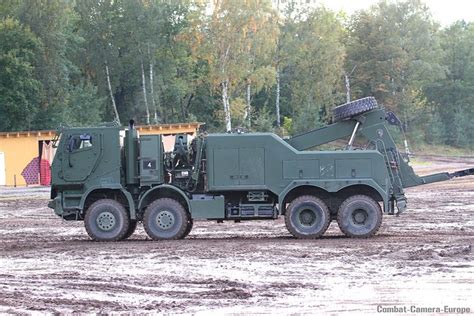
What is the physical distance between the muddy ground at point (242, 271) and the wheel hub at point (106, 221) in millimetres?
567

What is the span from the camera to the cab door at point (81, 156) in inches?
861

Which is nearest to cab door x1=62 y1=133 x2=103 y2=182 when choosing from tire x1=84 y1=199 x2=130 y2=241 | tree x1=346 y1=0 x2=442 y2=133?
tire x1=84 y1=199 x2=130 y2=241

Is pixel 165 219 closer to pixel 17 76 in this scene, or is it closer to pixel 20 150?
pixel 20 150

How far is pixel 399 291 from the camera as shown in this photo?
1341 centimetres

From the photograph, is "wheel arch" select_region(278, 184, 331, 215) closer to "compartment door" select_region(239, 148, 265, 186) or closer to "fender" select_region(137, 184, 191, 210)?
"compartment door" select_region(239, 148, 265, 186)

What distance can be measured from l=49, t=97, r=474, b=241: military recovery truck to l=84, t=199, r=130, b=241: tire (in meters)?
0.02

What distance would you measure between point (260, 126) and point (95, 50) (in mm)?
14271

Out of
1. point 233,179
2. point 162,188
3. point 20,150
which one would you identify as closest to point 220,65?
point 20,150

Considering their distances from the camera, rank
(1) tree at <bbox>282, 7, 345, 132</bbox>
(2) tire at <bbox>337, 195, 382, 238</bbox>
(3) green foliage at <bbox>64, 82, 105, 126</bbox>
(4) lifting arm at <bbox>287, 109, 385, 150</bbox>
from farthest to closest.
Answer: (1) tree at <bbox>282, 7, 345, 132</bbox> → (3) green foliage at <bbox>64, 82, 105, 126</bbox> → (4) lifting arm at <bbox>287, 109, 385, 150</bbox> → (2) tire at <bbox>337, 195, 382, 238</bbox>

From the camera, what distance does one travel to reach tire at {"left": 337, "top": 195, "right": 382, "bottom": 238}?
2120 centimetres

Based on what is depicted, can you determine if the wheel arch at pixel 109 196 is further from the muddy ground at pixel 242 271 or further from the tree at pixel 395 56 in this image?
the tree at pixel 395 56

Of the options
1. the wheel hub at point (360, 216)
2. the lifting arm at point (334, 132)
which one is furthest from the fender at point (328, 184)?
the lifting arm at point (334, 132)

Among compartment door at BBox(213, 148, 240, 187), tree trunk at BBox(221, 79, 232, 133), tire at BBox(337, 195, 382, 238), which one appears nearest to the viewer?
tire at BBox(337, 195, 382, 238)

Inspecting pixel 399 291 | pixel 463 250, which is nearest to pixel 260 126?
pixel 463 250
